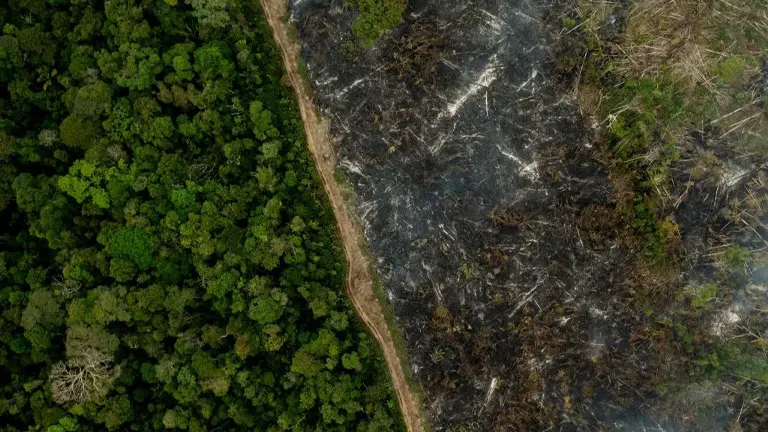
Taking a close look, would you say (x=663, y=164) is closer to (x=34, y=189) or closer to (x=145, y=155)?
(x=145, y=155)

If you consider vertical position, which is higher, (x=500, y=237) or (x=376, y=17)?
(x=376, y=17)

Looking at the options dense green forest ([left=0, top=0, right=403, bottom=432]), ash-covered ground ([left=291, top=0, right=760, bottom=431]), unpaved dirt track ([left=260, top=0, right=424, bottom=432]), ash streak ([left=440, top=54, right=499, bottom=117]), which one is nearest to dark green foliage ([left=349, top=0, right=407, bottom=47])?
ash-covered ground ([left=291, top=0, right=760, bottom=431])

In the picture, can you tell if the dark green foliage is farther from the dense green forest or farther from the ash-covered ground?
the dense green forest

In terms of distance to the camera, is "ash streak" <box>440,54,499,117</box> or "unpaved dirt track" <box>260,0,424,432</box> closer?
"ash streak" <box>440,54,499,117</box>

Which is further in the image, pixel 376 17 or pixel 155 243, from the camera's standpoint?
pixel 376 17

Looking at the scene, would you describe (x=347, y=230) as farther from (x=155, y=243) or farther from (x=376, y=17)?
(x=376, y=17)

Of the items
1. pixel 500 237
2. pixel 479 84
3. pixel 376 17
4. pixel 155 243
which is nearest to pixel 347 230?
pixel 500 237

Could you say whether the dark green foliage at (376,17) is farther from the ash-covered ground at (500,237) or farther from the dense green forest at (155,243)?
the dense green forest at (155,243)
